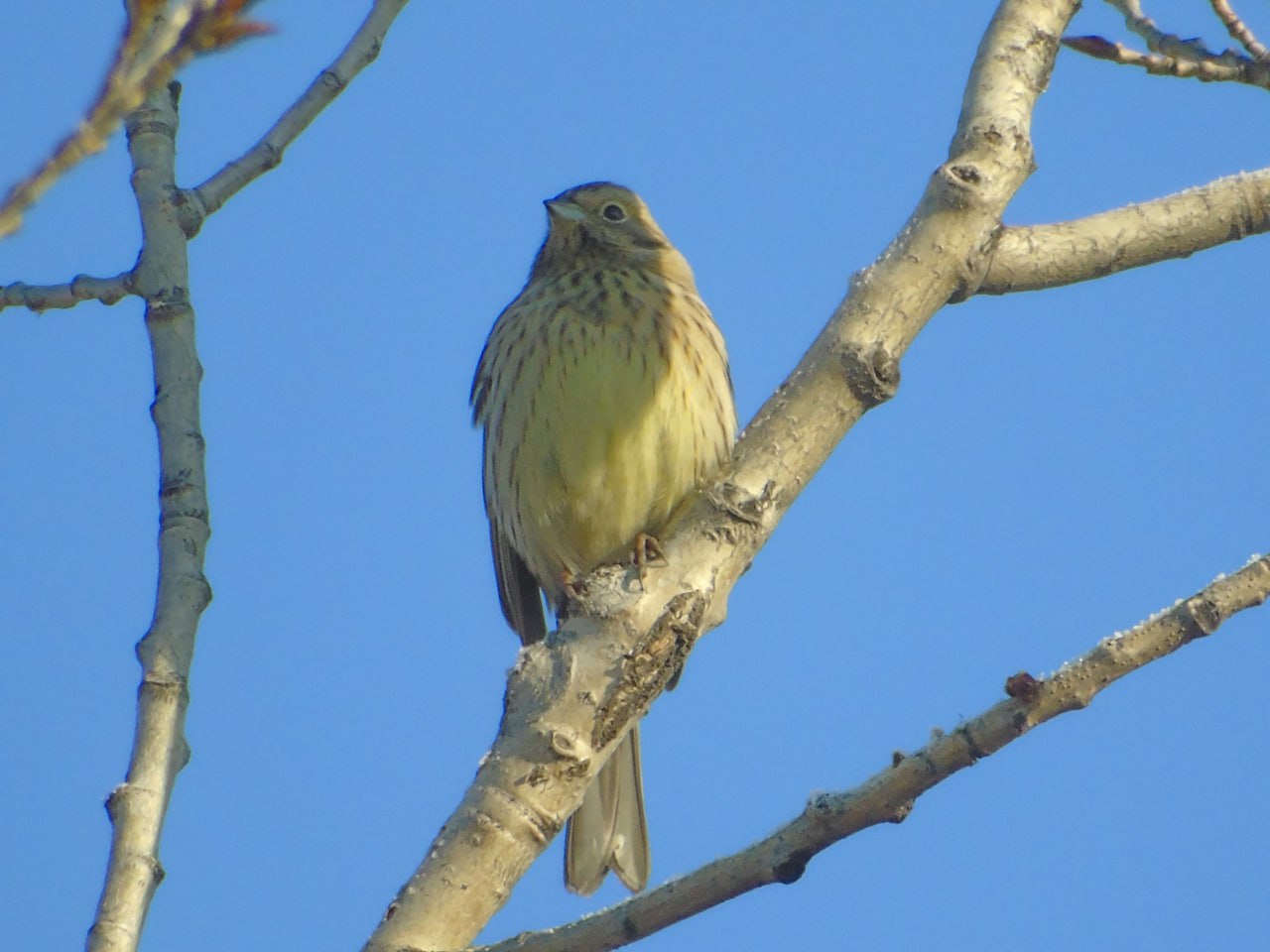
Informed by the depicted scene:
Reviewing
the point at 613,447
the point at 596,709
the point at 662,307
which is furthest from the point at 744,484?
the point at 662,307

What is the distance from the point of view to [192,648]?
348cm

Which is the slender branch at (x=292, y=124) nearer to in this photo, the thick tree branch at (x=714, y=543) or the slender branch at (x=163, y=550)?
the slender branch at (x=163, y=550)

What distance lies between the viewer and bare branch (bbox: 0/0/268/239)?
1843 millimetres

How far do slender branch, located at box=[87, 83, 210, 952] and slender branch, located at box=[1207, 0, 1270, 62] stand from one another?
2565 mm

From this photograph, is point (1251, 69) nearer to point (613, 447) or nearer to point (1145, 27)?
point (1145, 27)

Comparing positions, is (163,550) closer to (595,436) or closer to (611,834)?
(611,834)

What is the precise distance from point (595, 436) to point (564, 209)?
Answer: 1644 millimetres

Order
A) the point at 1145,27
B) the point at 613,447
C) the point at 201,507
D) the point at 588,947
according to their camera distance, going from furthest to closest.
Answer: the point at 613,447 → the point at 1145,27 → the point at 201,507 → the point at 588,947

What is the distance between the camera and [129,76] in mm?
1872

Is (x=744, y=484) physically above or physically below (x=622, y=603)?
above

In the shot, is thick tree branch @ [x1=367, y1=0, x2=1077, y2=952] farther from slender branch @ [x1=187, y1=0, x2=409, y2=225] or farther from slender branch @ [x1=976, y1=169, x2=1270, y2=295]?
slender branch @ [x1=187, y1=0, x2=409, y2=225]

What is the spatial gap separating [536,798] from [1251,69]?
93.7 inches

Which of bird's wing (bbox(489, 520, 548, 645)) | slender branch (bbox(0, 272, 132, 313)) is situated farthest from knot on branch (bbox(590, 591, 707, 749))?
bird's wing (bbox(489, 520, 548, 645))

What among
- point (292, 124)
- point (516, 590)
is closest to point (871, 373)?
point (292, 124)
